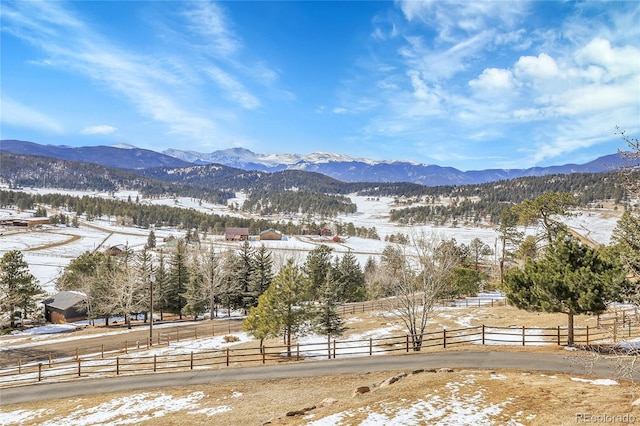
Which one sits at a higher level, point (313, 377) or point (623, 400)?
point (623, 400)

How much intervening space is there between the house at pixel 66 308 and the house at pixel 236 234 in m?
111

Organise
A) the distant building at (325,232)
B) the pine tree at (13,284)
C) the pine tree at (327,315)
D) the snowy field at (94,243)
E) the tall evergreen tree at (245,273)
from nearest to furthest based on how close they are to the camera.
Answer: the pine tree at (327,315), the pine tree at (13,284), the tall evergreen tree at (245,273), the snowy field at (94,243), the distant building at (325,232)

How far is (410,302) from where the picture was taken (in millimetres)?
24719

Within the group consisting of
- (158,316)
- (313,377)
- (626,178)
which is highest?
(626,178)

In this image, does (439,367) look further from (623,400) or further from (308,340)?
(308,340)

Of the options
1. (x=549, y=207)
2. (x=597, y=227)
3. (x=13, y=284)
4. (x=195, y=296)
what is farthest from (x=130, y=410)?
(x=597, y=227)

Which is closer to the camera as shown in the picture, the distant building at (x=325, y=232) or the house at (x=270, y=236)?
the house at (x=270, y=236)

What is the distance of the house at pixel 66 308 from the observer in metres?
54.9

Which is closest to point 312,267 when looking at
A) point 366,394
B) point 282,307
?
point 282,307

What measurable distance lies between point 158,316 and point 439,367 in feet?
180

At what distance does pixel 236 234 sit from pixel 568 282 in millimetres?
162462

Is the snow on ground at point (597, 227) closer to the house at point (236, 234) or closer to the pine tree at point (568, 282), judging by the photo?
the house at point (236, 234)

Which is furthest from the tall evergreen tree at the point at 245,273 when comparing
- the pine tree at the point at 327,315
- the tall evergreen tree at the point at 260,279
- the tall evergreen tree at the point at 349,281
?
the pine tree at the point at 327,315

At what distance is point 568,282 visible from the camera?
19.4m
